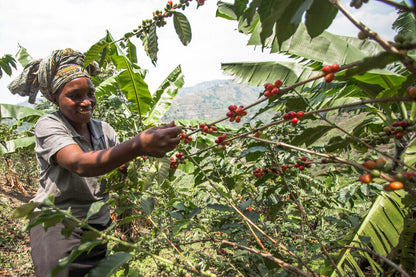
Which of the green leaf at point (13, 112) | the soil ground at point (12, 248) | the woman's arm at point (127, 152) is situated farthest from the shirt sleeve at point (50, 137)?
the soil ground at point (12, 248)

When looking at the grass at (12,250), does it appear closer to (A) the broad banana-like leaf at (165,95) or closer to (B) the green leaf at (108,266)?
(A) the broad banana-like leaf at (165,95)

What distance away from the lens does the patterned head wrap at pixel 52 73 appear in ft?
5.35

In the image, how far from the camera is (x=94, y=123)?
6.32ft

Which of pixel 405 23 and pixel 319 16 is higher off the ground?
pixel 405 23

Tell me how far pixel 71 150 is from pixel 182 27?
119 cm

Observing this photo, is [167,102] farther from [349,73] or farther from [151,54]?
[349,73]

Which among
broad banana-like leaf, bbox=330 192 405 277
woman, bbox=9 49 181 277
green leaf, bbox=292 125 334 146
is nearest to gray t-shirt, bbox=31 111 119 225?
woman, bbox=9 49 181 277

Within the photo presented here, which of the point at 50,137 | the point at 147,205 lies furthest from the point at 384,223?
the point at 50,137

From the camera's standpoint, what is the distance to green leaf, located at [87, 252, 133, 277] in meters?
0.80

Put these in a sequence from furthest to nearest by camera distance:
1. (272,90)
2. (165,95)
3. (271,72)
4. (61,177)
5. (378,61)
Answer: (165,95) → (271,72) → (61,177) → (272,90) → (378,61)

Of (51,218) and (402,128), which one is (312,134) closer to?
(402,128)

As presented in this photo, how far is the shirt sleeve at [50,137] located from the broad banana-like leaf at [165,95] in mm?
2437

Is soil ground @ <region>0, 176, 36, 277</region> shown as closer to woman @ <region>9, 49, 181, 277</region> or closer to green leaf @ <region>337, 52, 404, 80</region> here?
woman @ <region>9, 49, 181, 277</region>

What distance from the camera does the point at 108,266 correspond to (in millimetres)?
822
